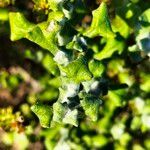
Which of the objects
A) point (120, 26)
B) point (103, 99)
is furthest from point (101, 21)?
point (103, 99)

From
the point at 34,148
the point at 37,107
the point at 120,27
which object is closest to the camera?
the point at 37,107

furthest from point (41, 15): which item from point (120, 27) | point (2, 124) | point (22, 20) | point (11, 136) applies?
point (11, 136)

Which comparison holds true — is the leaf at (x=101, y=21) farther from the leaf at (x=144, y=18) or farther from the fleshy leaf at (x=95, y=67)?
the leaf at (x=144, y=18)

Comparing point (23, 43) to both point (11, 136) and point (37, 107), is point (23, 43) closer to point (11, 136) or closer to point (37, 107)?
point (11, 136)

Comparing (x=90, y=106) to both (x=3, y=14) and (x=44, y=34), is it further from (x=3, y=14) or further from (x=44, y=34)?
(x=3, y=14)

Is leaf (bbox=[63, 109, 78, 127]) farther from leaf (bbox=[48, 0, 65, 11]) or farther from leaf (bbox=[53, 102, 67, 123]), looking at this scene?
leaf (bbox=[48, 0, 65, 11])
